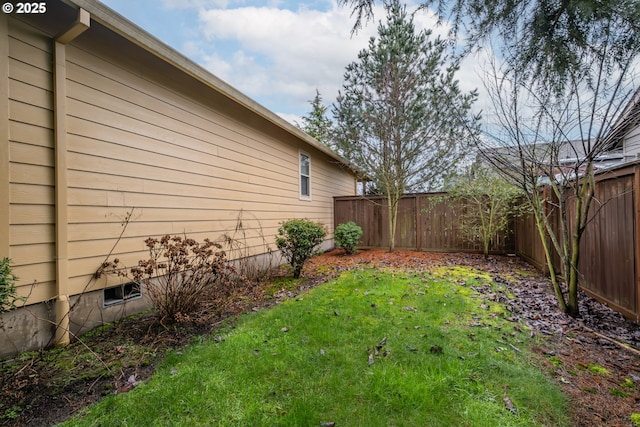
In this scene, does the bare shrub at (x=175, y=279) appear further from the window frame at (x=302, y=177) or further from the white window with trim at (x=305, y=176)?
the white window with trim at (x=305, y=176)

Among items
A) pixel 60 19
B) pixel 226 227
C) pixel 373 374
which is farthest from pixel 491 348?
pixel 60 19

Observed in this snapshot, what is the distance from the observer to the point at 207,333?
3031 mm

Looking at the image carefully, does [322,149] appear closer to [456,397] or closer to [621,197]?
[621,197]

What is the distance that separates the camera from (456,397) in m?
1.90

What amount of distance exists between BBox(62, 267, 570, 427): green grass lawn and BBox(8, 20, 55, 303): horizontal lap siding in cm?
164

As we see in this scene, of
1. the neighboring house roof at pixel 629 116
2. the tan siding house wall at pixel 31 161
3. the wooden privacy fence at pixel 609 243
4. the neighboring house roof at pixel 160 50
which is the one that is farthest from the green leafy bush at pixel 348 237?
the tan siding house wall at pixel 31 161

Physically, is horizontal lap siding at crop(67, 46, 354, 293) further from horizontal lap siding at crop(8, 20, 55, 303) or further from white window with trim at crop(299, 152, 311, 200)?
white window with trim at crop(299, 152, 311, 200)

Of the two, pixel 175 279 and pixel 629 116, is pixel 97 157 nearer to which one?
pixel 175 279

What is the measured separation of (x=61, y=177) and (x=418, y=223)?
8334 mm

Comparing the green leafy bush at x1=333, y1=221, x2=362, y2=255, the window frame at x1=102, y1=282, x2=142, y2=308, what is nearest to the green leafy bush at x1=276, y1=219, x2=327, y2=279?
the window frame at x1=102, y1=282, x2=142, y2=308

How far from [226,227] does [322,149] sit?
15.4ft

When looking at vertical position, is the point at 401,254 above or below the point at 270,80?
below

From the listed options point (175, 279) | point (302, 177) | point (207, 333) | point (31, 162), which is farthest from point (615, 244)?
point (302, 177)

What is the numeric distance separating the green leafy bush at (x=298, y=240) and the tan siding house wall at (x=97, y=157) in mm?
1026
